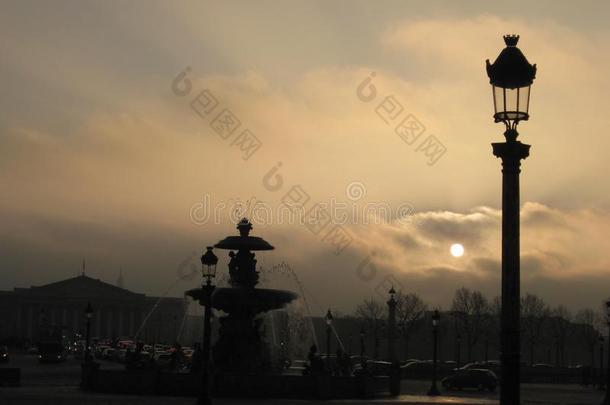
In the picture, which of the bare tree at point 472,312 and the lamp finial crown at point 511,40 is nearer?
the lamp finial crown at point 511,40

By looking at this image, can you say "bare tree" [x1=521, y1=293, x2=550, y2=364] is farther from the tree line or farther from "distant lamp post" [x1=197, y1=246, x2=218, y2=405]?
"distant lamp post" [x1=197, y1=246, x2=218, y2=405]

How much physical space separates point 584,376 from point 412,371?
15.9 meters

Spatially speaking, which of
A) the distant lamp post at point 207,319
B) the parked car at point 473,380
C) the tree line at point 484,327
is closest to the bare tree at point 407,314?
the tree line at point 484,327

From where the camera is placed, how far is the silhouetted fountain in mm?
42219

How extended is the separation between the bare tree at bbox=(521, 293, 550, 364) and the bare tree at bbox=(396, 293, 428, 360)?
625 inches

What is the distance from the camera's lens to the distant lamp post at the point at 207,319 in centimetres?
2950

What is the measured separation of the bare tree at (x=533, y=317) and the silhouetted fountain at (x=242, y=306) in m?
92.5

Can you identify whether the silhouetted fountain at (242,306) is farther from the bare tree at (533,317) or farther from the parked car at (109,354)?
the bare tree at (533,317)

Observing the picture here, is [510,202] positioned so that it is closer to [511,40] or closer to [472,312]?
[511,40]

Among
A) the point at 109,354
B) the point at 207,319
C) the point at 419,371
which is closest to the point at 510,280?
the point at 207,319

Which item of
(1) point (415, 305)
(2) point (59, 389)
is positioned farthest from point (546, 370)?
(1) point (415, 305)

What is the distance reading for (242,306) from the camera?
4281 centimetres

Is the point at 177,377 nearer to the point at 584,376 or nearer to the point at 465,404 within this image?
the point at 465,404

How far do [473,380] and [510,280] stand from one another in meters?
51.4
